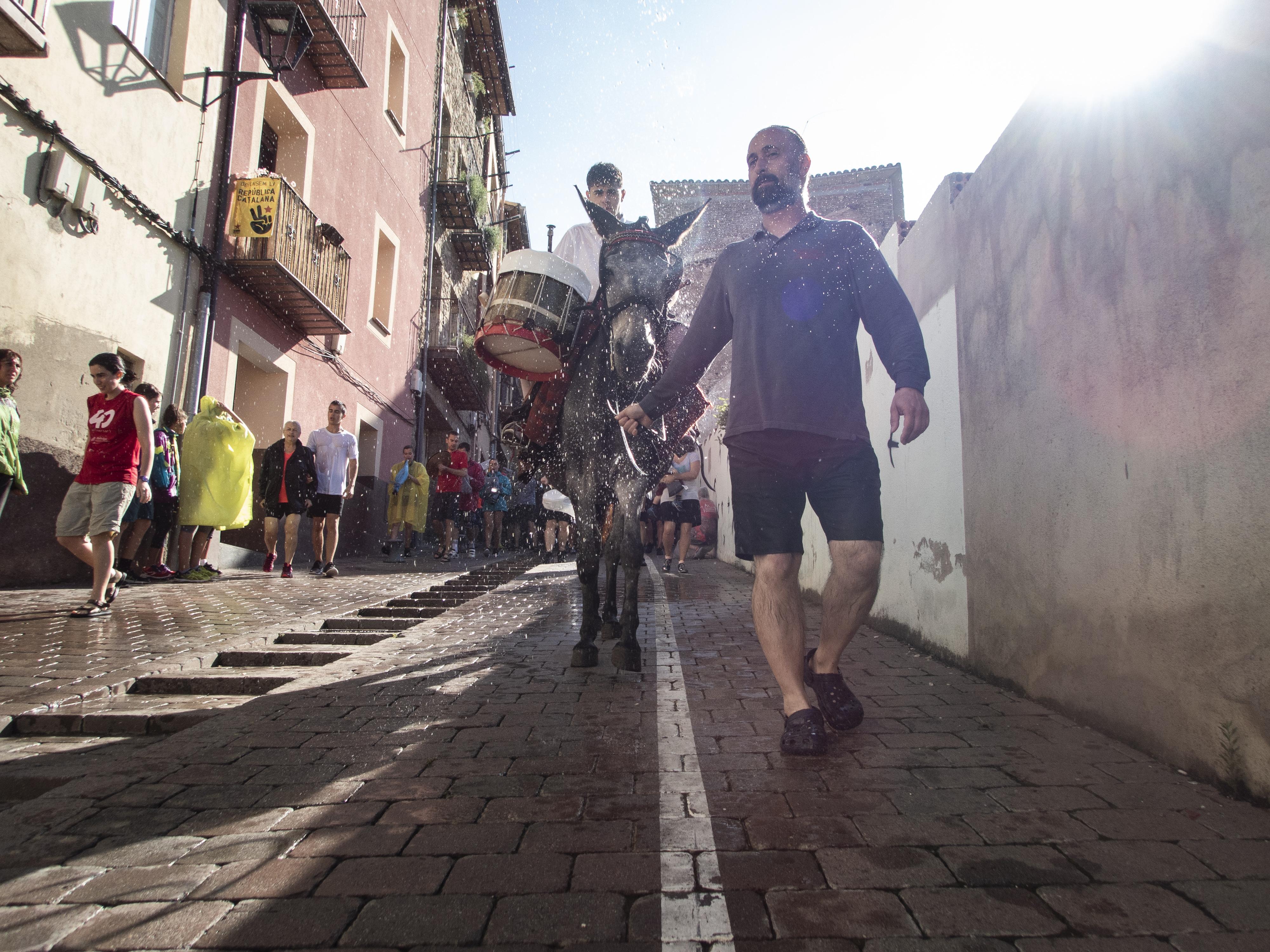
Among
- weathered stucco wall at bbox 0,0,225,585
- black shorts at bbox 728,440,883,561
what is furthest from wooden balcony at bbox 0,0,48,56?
black shorts at bbox 728,440,883,561

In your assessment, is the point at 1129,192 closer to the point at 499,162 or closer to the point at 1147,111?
the point at 1147,111

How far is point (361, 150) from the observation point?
1530 cm

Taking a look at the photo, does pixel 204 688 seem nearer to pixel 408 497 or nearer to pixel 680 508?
pixel 680 508

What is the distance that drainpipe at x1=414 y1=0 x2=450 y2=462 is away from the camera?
20.0 meters

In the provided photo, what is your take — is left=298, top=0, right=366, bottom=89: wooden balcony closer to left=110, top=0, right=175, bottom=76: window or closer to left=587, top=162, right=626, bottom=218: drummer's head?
left=110, top=0, right=175, bottom=76: window

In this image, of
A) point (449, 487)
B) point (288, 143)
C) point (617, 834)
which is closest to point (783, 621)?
point (617, 834)

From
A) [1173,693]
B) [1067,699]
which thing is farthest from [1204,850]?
[1067,699]

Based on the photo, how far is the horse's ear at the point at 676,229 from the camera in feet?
14.5

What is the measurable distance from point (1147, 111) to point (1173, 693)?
6.19 ft

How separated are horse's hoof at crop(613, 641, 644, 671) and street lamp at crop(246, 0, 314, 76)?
A: 10.9 meters

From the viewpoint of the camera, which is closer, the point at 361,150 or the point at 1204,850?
the point at 1204,850

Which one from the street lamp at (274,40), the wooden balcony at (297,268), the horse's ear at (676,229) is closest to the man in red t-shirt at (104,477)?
the horse's ear at (676,229)

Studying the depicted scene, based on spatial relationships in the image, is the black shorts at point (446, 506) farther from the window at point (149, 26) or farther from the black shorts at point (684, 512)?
the window at point (149, 26)

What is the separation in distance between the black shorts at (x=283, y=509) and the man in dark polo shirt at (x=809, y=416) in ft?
24.7
